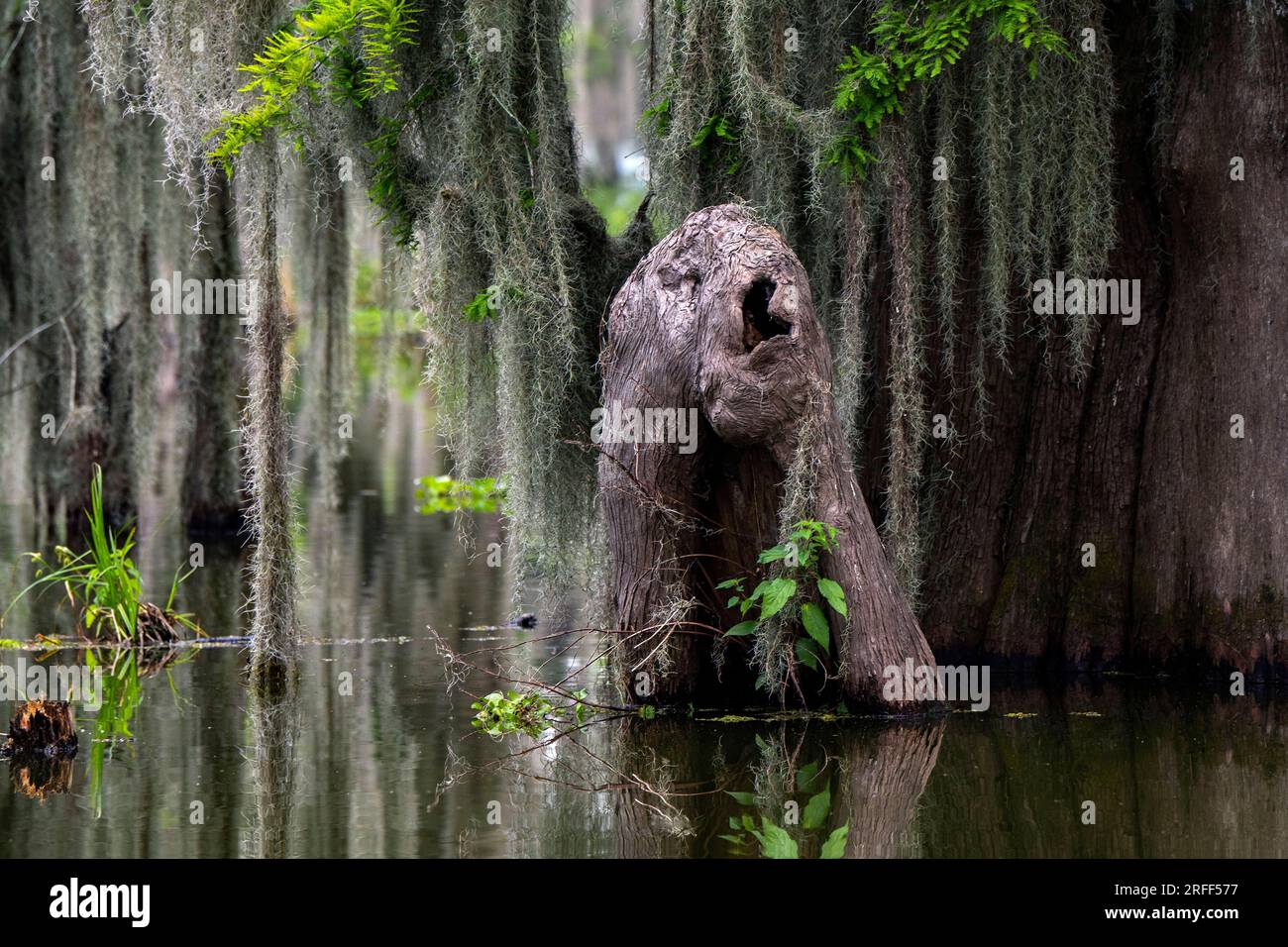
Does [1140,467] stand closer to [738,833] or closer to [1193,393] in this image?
[1193,393]

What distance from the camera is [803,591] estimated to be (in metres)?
5.76

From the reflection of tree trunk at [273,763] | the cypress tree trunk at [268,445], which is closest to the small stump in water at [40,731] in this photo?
the reflection of tree trunk at [273,763]

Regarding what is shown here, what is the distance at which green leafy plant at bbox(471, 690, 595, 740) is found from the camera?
19.3 feet

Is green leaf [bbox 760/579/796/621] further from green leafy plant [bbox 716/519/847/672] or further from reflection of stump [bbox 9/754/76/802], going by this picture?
reflection of stump [bbox 9/754/76/802]

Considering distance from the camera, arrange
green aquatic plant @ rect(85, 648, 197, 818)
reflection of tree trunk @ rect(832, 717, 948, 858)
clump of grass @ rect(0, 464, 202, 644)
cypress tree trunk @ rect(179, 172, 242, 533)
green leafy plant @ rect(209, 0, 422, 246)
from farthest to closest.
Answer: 1. cypress tree trunk @ rect(179, 172, 242, 533)
2. clump of grass @ rect(0, 464, 202, 644)
3. green leafy plant @ rect(209, 0, 422, 246)
4. green aquatic plant @ rect(85, 648, 197, 818)
5. reflection of tree trunk @ rect(832, 717, 948, 858)

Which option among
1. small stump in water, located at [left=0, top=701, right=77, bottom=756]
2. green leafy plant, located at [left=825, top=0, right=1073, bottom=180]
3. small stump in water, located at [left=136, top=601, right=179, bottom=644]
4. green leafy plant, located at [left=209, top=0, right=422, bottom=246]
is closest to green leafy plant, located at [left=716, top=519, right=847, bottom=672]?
green leafy plant, located at [left=825, top=0, right=1073, bottom=180]

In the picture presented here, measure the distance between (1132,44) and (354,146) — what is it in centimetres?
343

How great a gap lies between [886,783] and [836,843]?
683 millimetres

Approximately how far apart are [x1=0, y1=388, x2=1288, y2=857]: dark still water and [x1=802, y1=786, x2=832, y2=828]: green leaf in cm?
1

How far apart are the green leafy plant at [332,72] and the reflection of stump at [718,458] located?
4.99ft

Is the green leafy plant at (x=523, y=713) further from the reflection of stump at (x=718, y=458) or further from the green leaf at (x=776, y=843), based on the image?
the green leaf at (x=776, y=843)

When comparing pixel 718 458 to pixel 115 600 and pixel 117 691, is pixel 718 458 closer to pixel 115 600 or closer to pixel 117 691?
pixel 117 691

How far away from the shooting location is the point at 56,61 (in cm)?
1017

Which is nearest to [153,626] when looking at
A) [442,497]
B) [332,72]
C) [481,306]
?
[481,306]
